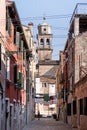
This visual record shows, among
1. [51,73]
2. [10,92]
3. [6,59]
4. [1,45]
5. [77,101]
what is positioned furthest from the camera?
[51,73]

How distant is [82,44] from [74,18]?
298 cm

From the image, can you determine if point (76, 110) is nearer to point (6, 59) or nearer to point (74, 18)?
point (74, 18)

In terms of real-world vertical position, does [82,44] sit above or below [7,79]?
above

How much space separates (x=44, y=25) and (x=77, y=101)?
89.8 meters

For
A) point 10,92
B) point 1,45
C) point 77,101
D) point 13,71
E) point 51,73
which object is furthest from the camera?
point 51,73

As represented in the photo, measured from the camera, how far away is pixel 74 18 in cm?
5266

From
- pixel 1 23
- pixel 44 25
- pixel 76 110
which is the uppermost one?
pixel 44 25

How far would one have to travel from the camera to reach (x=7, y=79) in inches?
1195

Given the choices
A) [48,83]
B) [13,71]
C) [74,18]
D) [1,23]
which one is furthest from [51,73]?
[1,23]

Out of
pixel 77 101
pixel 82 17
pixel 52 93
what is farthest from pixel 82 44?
pixel 52 93

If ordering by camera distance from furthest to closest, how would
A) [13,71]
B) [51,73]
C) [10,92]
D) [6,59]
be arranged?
[51,73] → [13,71] → [10,92] → [6,59]

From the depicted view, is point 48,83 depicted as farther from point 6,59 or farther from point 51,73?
point 6,59

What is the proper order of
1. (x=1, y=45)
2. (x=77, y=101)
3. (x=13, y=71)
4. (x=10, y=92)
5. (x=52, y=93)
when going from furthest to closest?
(x=52, y=93)
(x=77, y=101)
(x=13, y=71)
(x=10, y=92)
(x=1, y=45)

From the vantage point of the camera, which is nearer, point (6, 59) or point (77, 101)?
point (6, 59)
